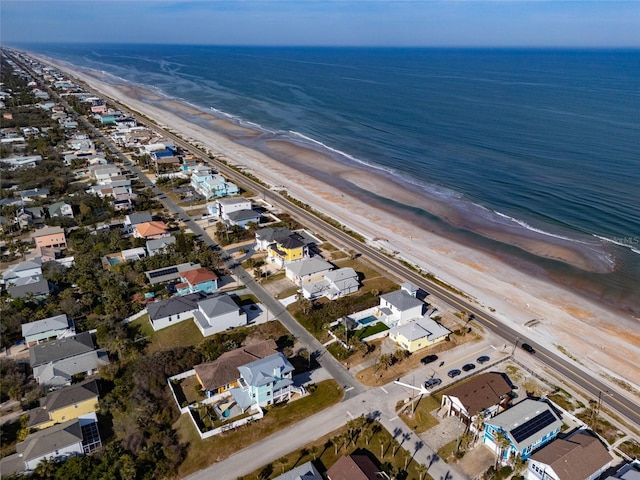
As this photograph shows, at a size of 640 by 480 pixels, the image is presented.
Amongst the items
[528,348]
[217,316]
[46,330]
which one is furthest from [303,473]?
[46,330]

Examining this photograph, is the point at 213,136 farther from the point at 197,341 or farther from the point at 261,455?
the point at 261,455

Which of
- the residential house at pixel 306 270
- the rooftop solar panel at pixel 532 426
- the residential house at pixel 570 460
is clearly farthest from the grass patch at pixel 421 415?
the residential house at pixel 306 270

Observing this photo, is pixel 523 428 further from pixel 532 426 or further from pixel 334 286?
pixel 334 286

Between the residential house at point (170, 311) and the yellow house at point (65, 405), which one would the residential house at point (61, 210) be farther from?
the yellow house at point (65, 405)

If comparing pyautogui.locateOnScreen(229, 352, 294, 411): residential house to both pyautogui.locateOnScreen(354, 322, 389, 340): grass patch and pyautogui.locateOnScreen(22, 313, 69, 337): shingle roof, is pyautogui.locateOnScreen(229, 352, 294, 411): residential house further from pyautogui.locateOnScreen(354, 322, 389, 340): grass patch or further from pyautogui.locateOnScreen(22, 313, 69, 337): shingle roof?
pyautogui.locateOnScreen(22, 313, 69, 337): shingle roof

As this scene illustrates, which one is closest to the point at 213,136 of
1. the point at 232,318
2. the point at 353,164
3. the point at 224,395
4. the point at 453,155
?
the point at 353,164
